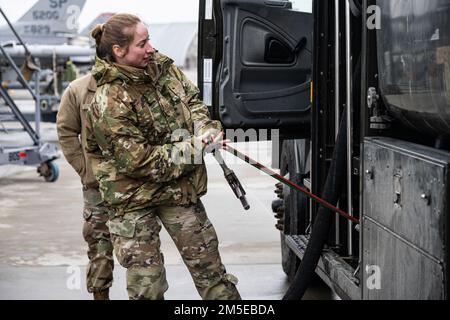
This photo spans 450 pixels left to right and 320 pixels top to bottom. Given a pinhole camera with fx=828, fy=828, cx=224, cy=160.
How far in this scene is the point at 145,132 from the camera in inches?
161

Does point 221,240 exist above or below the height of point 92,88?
Answer: below

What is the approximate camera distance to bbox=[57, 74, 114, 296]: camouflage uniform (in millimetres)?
5383

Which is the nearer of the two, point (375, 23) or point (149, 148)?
point (375, 23)

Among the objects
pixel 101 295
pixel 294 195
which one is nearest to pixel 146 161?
pixel 101 295

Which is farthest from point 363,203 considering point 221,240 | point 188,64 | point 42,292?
point 188,64

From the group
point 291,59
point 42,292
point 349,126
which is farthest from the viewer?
point 42,292

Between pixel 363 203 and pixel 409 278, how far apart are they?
641 millimetres

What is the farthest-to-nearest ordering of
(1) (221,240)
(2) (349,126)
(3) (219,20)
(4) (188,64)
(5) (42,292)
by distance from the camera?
(4) (188,64) < (1) (221,240) < (5) (42,292) < (3) (219,20) < (2) (349,126)

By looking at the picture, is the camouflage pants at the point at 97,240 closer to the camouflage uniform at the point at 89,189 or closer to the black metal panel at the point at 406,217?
the camouflage uniform at the point at 89,189

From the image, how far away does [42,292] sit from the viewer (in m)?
6.30

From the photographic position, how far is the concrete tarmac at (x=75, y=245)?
637 cm

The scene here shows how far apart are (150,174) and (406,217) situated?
1344mm
